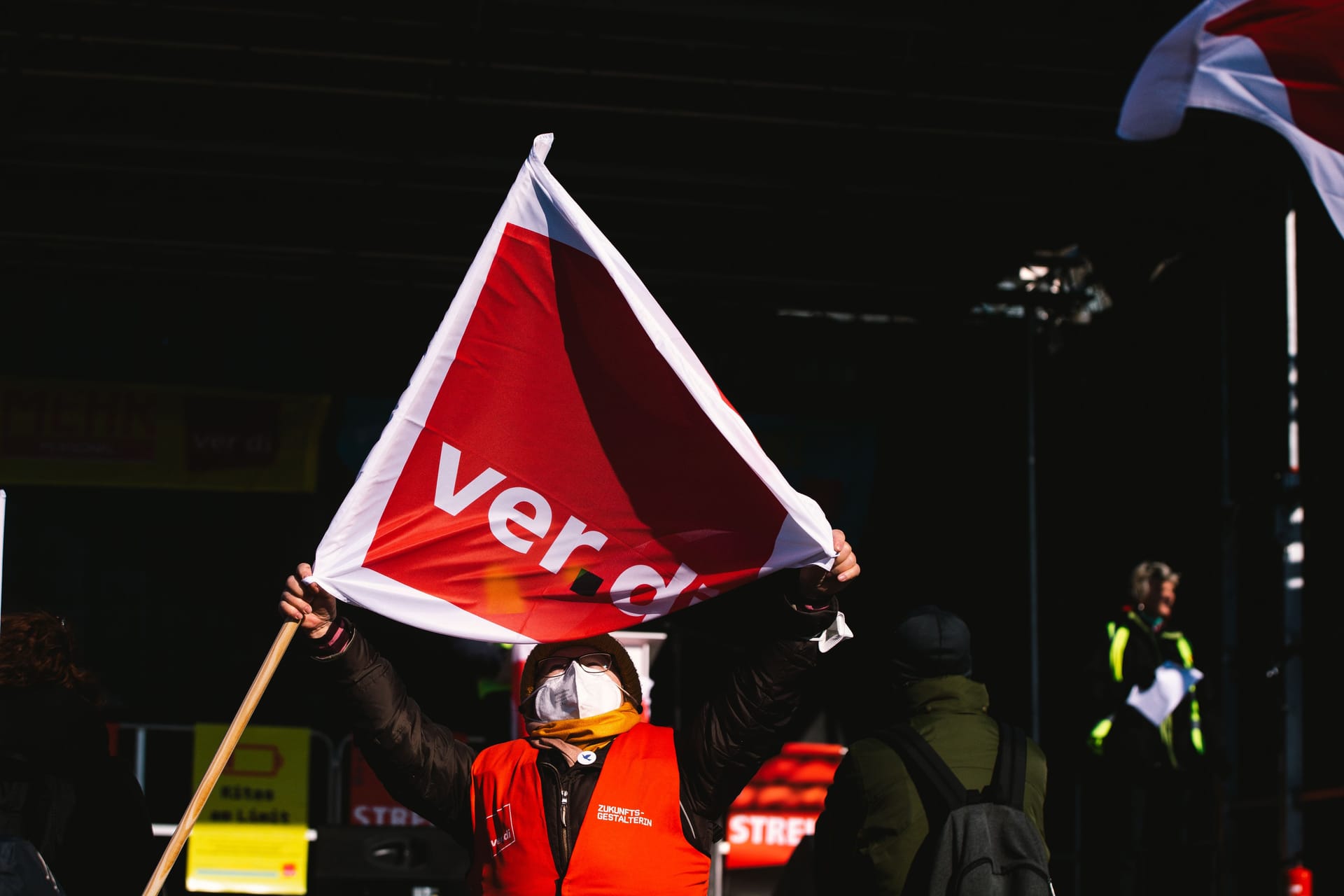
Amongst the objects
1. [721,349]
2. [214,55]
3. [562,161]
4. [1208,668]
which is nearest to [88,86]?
[214,55]

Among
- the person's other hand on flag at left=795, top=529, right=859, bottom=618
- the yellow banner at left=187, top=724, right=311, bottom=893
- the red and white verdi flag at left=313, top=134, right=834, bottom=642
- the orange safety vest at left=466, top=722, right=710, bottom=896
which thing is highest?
the red and white verdi flag at left=313, top=134, right=834, bottom=642

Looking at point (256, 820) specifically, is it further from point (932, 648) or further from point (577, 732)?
point (932, 648)

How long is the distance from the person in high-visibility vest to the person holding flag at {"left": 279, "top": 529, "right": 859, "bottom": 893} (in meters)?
4.67

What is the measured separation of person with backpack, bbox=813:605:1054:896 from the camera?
3719 mm

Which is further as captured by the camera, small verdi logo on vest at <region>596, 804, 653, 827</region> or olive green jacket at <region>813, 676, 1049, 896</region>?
olive green jacket at <region>813, 676, 1049, 896</region>

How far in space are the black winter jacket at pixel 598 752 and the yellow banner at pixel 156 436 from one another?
698cm

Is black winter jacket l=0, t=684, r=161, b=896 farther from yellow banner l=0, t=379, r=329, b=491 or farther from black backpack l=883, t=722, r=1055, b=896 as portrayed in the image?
yellow banner l=0, t=379, r=329, b=491

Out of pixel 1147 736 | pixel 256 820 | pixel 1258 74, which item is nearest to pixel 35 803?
pixel 1258 74

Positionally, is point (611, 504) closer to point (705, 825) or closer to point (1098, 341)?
point (705, 825)

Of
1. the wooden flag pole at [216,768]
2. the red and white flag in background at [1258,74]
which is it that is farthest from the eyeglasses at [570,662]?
the red and white flag in background at [1258,74]

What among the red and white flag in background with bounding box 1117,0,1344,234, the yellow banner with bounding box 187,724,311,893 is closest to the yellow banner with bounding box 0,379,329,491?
the yellow banner with bounding box 187,724,311,893

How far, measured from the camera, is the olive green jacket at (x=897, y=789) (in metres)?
3.80

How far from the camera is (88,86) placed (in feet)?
28.4

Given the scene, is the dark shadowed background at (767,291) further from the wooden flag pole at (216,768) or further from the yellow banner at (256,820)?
the wooden flag pole at (216,768)
